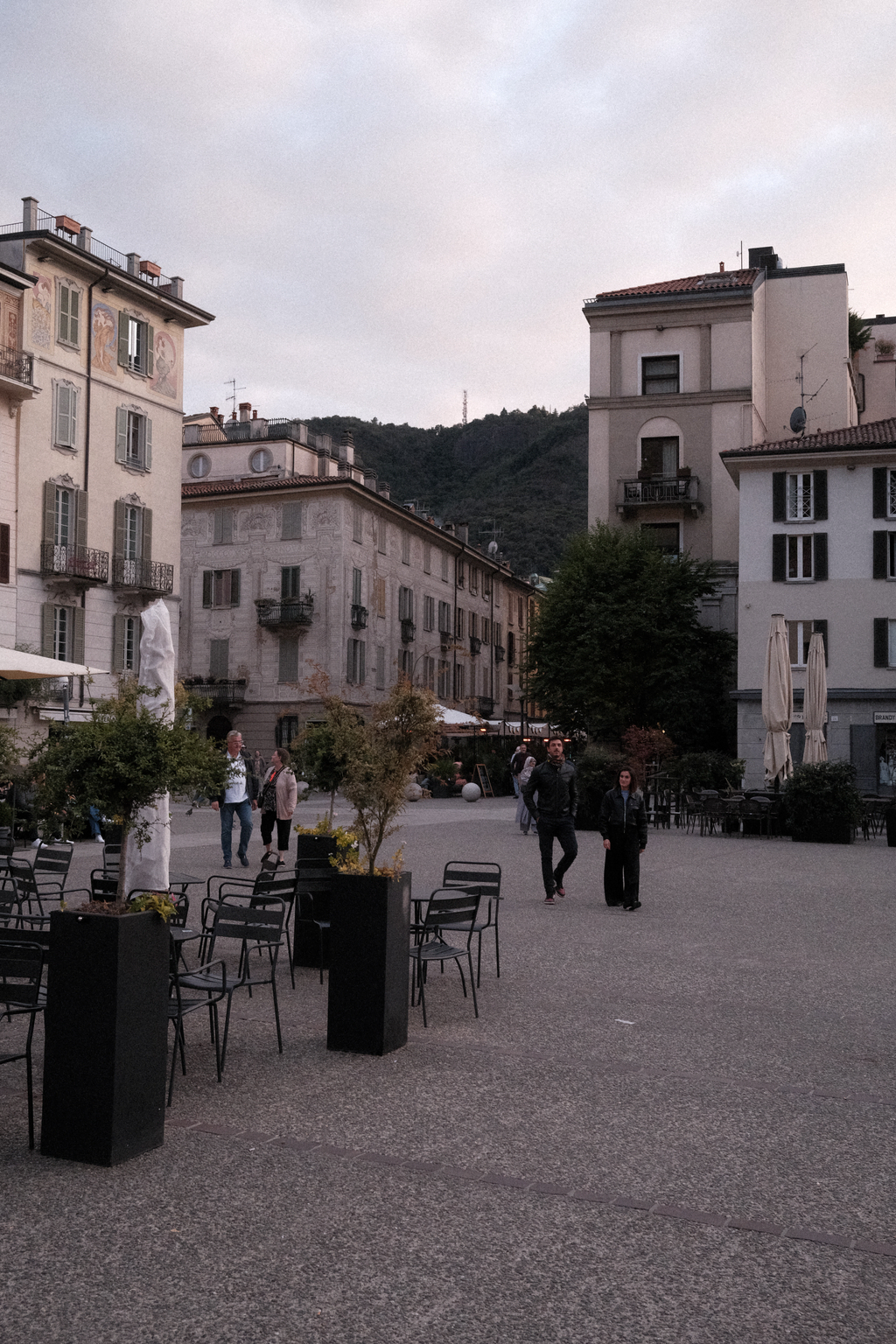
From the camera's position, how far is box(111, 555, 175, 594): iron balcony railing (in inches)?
1452

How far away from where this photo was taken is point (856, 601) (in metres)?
36.9

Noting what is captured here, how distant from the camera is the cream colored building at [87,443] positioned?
33250mm

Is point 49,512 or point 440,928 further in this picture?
point 49,512

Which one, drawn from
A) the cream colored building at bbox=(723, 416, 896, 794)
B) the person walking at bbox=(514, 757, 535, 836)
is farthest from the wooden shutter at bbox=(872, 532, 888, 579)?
the person walking at bbox=(514, 757, 535, 836)

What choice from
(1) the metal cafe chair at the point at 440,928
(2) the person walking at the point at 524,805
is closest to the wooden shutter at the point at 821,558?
(2) the person walking at the point at 524,805

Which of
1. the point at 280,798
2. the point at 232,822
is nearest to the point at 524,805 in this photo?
the point at 280,798

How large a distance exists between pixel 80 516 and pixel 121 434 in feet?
10.5

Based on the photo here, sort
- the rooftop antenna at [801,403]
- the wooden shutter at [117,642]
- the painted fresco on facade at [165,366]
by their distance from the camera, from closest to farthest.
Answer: the wooden shutter at [117,642]
the painted fresco on facade at [165,366]
the rooftop antenna at [801,403]

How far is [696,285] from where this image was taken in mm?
47531

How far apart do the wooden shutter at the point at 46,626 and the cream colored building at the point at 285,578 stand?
43.8 ft

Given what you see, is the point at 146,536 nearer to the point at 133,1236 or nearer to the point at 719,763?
the point at 719,763

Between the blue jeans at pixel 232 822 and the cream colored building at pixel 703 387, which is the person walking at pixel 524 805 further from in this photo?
the cream colored building at pixel 703 387

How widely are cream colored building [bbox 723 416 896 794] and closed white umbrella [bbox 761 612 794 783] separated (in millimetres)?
12470

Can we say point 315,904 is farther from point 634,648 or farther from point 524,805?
Result: point 634,648
